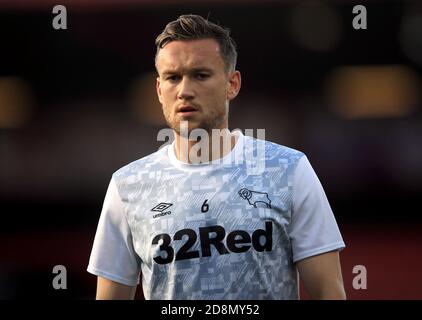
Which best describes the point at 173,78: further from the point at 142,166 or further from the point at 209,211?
the point at 209,211

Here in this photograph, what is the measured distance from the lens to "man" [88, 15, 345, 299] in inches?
105

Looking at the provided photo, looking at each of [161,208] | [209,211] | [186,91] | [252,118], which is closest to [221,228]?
[209,211]

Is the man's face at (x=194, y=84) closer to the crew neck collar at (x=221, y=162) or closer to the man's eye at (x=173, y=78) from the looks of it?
the man's eye at (x=173, y=78)

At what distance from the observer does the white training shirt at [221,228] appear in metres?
2.67

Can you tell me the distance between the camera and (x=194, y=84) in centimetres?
283

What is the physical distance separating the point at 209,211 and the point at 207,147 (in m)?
0.32

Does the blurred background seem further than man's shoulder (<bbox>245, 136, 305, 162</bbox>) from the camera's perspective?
Yes

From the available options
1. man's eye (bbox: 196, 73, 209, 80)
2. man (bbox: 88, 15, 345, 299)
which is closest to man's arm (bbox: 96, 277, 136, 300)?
man (bbox: 88, 15, 345, 299)

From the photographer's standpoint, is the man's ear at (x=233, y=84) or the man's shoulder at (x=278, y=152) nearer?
the man's shoulder at (x=278, y=152)

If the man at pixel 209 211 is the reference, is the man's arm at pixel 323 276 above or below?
below

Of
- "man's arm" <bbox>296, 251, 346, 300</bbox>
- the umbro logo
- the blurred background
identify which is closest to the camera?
"man's arm" <bbox>296, 251, 346, 300</bbox>

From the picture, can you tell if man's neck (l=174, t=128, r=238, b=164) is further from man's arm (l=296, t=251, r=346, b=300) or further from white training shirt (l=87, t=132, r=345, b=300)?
man's arm (l=296, t=251, r=346, b=300)

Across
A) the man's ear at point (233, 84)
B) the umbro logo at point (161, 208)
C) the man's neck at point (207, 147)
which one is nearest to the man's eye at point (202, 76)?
the man's ear at point (233, 84)
